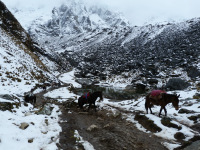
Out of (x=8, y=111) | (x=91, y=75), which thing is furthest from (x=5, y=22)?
(x=8, y=111)

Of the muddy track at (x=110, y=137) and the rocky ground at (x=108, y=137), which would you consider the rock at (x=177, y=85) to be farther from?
the muddy track at (x=110, y=137)

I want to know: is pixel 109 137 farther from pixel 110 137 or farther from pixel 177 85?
pixel 177 85

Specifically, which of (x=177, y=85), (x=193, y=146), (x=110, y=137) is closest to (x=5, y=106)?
(x=110, y=137)

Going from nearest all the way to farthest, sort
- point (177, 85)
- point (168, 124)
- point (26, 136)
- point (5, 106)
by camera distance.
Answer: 1. point (26, 136)
2. point (168, 124)
3. point (5, 106)
4. point (177, 85)

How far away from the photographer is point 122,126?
36.2 feet

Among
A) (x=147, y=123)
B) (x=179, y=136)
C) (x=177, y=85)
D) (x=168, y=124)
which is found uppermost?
(x=177, y=85)

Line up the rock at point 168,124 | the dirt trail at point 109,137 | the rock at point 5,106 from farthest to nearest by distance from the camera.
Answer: the rock at point 5,106, the rock at point 168,124, the dirt trail at point 109,137

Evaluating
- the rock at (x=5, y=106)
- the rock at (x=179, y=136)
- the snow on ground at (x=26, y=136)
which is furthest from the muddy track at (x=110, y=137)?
the rock at (x=5, y=106)

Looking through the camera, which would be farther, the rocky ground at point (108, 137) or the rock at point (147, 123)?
the rock at point (147, 123)

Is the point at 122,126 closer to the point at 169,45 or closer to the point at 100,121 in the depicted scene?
the point at 100,121

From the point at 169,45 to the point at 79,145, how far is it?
230ft

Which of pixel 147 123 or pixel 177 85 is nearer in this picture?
pixel 147 123

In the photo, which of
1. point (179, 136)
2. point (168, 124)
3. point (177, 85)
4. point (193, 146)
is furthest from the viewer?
point (177, 85)

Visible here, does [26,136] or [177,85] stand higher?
[177,85]
